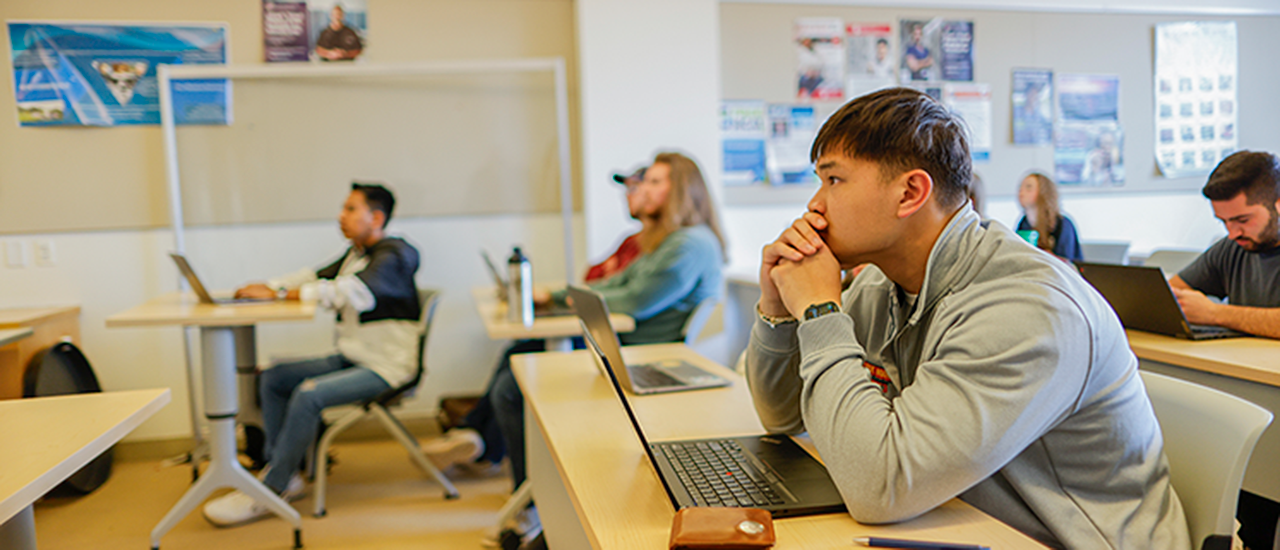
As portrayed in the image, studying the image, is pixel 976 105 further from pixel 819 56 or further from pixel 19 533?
pixel 19 533

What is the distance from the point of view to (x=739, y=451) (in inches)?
45.8

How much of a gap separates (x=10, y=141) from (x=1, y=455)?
307 cm

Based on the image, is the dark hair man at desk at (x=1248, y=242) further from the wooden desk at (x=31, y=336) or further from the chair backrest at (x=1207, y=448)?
the wooden desk at (x=31, y=336)

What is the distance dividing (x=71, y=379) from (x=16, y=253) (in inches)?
38.9

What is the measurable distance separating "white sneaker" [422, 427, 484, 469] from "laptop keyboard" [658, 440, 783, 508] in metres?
2.20

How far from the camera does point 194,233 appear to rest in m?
3.63

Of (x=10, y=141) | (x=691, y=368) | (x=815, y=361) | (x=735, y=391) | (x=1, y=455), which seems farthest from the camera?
(x=10, y=141)

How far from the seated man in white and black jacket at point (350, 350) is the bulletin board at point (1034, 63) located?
191cm

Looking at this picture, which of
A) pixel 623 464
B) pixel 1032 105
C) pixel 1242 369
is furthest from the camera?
pixel 1032 105

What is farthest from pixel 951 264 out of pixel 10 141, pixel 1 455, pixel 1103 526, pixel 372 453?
pixel 10 141

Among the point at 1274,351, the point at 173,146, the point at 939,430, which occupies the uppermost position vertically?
the point at 173,146

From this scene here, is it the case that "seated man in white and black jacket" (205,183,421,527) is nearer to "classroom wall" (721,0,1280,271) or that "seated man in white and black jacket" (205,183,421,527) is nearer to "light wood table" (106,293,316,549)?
"light wood table" (106,293,316,549)

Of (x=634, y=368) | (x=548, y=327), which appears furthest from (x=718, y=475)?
(x=548, y=327)

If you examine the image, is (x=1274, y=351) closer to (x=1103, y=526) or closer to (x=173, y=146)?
(x=1103, y=526)
